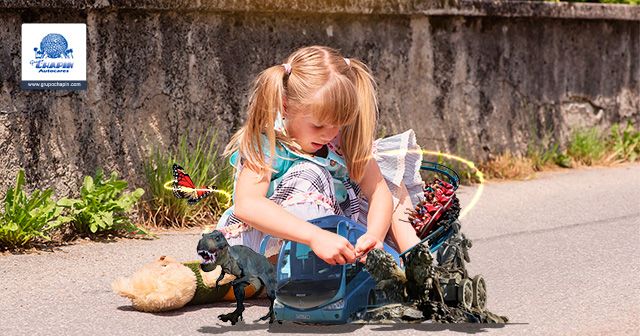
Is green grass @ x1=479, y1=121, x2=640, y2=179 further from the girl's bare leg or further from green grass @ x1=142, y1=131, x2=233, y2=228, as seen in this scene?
the girl's bare leg

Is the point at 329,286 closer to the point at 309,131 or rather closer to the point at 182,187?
the point at 309,131

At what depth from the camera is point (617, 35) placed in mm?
8016

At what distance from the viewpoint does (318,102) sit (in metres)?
3.66

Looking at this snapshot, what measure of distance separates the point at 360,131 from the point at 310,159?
206 mm

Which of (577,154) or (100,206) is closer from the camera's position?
(100,206)

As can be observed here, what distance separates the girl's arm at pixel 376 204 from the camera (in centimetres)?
367

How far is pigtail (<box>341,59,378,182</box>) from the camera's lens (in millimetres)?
3830

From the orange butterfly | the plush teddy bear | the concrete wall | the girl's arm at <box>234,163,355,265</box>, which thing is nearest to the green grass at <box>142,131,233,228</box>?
the concrete wall

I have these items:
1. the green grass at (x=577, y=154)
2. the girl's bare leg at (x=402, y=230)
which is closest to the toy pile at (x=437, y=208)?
the girl's bare leg at (x=402, y=230)

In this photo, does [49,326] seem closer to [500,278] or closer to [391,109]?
[500,278]

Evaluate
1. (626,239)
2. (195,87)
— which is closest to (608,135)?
(626,239)

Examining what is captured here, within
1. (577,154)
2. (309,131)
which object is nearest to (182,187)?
(309,131)

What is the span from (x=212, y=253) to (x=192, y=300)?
0.32 m

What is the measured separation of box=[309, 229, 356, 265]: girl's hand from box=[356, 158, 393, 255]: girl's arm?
11cm
